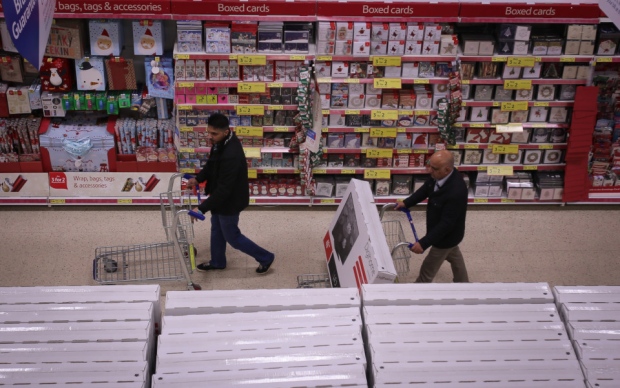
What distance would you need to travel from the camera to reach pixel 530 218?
793 cm

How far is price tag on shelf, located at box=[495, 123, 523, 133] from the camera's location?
7.53 m

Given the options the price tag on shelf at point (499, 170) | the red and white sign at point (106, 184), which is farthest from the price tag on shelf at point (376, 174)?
the red and white sign at point (106, 184)

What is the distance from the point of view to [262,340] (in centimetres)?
302

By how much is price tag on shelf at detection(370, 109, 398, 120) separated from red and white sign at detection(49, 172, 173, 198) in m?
2.42

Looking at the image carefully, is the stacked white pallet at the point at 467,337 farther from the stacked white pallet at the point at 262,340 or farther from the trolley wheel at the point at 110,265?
the trolley wheel at the point at 110,265

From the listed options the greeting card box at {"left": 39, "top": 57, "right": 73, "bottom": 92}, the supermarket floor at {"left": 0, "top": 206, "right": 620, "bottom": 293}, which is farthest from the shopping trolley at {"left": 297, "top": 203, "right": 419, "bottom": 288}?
the greeting card box at {"left": 39, "top": 57, "right": 73, "bottom": 92}

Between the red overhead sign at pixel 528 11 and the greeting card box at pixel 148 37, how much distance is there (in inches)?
123

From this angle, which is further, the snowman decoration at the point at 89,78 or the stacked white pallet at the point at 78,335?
the snowman decoration at the point at 89,78

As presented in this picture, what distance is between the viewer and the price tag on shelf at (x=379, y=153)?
25.1ft

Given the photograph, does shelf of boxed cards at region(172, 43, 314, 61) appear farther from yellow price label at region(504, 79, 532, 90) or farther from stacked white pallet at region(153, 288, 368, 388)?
stacked white pallet at region(153, 288, 368, 388)

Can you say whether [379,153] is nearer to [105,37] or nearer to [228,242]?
[228,242]

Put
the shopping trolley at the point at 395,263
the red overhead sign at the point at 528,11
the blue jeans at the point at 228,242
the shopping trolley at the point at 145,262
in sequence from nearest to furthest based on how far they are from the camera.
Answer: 1. the shopping trolley at the point at 395,263
2. the blue jeans at the point at 228,242
3. the shopping trolley at the point at 145,262
4. the red overhead sign at the point at 528,11

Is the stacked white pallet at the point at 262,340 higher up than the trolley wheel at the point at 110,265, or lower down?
higher up

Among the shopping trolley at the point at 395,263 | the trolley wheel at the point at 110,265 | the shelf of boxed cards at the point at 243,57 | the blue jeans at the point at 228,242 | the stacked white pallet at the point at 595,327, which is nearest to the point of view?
the stacked white pallet at the point at 595,327
